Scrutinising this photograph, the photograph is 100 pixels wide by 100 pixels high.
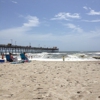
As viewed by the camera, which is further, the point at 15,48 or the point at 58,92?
the point at 15,48

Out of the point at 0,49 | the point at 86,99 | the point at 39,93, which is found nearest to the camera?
the point at 86,99

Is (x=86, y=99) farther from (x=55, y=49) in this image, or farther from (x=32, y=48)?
(x=55, y=49)

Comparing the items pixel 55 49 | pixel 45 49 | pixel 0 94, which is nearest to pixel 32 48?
pixel 45 49

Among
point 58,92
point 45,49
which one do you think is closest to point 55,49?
point 45,49

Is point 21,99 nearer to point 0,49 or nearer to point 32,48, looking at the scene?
point 0,49

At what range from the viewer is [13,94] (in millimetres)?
3525

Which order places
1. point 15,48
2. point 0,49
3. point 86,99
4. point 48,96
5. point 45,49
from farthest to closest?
point 45,49 → point 15,48 → point 0,49 → point 48,96 → point 86,99

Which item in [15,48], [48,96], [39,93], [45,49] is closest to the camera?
[48,96]

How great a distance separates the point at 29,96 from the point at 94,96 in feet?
4.62

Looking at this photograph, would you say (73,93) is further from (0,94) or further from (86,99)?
(0,94)

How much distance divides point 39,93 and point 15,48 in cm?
5888

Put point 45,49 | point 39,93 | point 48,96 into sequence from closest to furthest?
point 48,96 → point 39,93 → point 45,49

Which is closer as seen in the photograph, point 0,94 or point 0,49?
point 0,94

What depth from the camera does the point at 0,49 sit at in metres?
53.9
